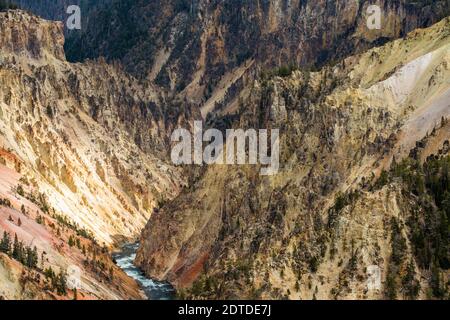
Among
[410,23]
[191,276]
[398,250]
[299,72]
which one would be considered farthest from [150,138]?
[398,250]

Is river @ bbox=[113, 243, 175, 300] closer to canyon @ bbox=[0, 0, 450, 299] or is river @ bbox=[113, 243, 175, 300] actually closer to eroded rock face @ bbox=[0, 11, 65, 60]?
canyon @ bbox=[0, 0, 450, 299]

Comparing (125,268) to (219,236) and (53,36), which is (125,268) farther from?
(53,36)

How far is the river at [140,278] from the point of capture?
101375 mm

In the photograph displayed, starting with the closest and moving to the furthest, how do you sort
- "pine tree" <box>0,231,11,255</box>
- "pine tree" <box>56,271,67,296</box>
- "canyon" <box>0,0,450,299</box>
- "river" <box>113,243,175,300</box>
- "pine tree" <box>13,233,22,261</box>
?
"canyon" <box>0,0,450,299</box> → "pine tree" <box>56,271,67,296</box> → "pine tree" <box>0,231,11,255</box> → "pine tree" <box>13,233,22,261</box> → "river" <box>113,243,175,300</box>

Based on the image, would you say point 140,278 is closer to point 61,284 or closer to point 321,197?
point 321,197

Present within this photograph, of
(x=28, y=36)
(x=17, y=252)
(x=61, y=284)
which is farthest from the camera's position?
(x=28, y=36)

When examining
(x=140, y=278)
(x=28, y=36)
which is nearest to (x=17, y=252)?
(x=140, y=278)

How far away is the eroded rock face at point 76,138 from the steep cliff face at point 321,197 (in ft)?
59.7

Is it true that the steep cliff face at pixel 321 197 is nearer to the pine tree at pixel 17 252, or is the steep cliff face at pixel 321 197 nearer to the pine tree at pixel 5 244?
the pine tree at pixel 17 252

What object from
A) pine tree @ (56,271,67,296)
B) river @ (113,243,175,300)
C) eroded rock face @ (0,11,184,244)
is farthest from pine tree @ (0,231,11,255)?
eroded rock face @ (0,11,184,244)

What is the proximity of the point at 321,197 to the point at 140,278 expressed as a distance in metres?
24.3

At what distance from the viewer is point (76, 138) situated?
155m

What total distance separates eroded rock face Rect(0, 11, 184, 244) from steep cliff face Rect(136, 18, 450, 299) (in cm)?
1821

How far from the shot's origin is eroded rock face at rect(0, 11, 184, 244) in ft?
436
